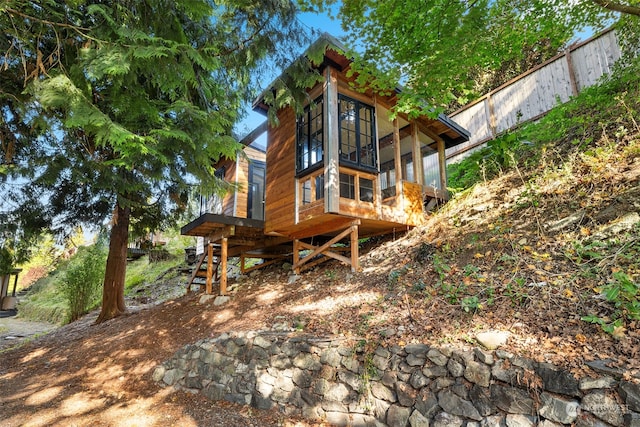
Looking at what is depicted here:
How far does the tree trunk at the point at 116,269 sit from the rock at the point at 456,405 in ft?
27.0

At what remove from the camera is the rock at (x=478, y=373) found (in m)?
2.73

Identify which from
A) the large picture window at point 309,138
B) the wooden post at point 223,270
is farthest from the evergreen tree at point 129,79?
the wooden post at point 223,270

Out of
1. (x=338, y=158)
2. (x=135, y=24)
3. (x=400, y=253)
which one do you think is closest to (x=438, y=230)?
(x=400, y=253)

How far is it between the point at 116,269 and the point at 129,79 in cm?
635

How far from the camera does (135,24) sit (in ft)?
12.6

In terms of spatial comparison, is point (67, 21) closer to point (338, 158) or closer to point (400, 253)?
point (338, 158)

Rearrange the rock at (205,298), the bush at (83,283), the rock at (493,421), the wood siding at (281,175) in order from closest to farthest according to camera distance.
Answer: the rock at (493,421) → the wood siding at (281,175) → the rock at (205,298) → the bush at (83,283)

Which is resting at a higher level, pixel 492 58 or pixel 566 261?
pixel 492 58

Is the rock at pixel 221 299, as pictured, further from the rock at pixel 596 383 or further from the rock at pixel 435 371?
the rock at pixel 596 383

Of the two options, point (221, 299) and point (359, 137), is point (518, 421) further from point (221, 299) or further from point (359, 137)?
point (221, 299)

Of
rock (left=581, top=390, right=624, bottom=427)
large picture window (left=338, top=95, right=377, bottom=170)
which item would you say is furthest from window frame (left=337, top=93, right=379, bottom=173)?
rock (left=581, top=390, right=624, bottom=427)

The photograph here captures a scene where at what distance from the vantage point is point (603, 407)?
2.19 m

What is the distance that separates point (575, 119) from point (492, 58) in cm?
210

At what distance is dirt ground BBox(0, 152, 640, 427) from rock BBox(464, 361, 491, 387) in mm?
241
